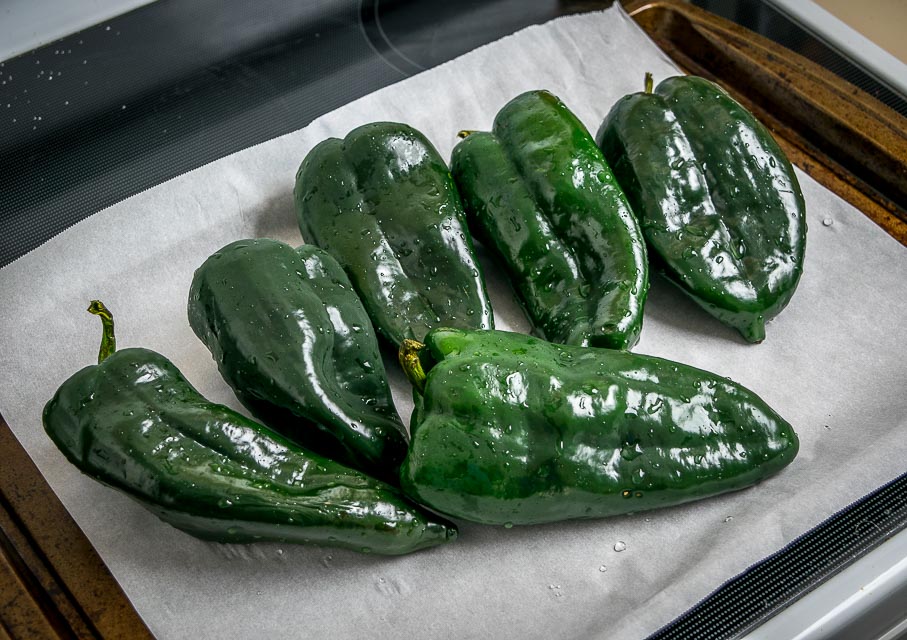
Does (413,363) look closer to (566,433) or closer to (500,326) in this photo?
(566,433)

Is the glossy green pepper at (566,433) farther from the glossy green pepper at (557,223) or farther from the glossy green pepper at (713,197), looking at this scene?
the glossy green pepper at (713,197)

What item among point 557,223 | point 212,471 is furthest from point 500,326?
point 212,471

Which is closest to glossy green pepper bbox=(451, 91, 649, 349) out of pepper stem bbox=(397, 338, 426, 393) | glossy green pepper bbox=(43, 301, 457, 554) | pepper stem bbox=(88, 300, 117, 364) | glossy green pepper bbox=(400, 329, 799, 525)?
glossy green pepper bbox=(400, 329, 799, 525)

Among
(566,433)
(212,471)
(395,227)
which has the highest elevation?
(395,227)

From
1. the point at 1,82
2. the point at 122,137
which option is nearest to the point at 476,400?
the point at 122,137

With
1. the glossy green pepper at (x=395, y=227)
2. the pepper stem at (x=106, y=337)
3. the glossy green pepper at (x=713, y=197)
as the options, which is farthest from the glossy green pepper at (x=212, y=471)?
the glossy green pepper at (x=713, y=197)

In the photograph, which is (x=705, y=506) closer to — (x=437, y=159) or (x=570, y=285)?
(x=570, y=285)
